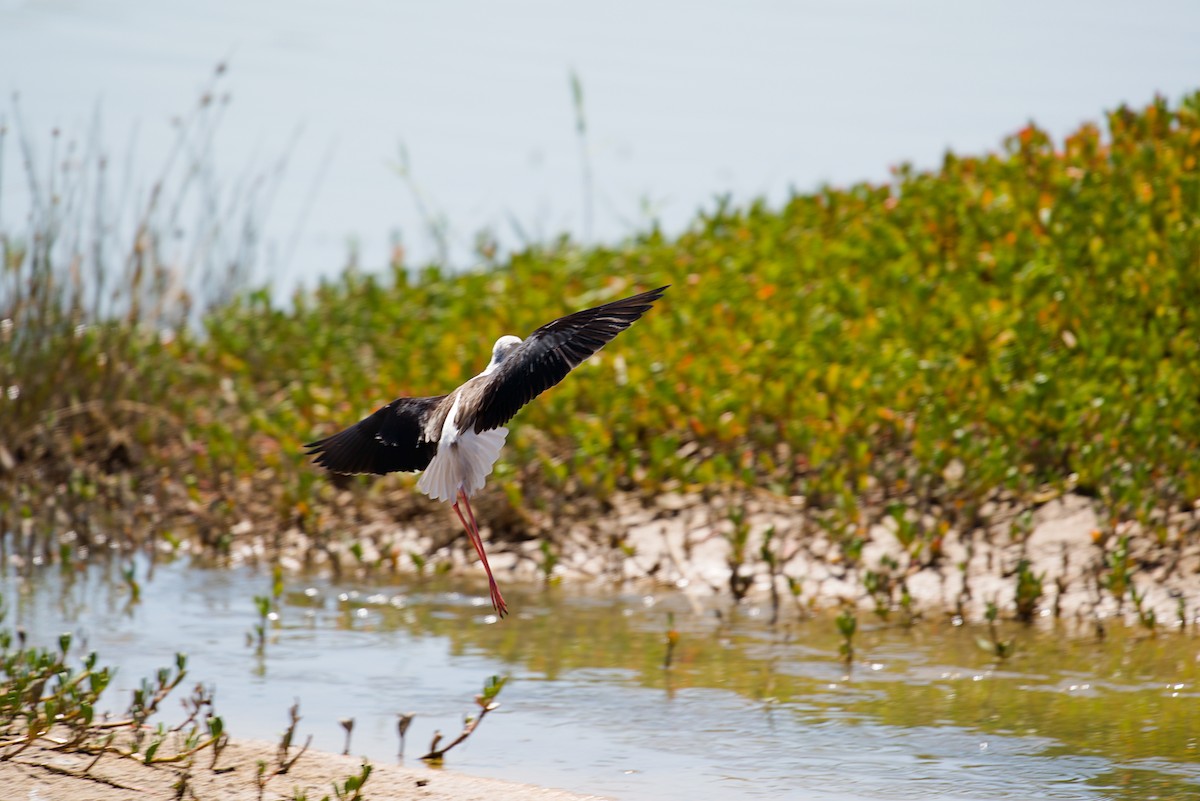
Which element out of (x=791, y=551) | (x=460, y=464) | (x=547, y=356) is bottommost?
(x=791, y=551)

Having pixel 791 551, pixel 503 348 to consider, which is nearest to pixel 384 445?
pixel 503 348

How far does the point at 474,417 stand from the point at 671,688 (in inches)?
53.7

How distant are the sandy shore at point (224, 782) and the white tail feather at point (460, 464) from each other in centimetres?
85

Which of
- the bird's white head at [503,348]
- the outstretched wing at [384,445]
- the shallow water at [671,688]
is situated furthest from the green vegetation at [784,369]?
the bird's white head at [503,348]

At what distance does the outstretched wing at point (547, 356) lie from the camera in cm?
429

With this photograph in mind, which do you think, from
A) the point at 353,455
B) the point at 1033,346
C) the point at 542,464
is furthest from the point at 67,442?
the point at 1033,346

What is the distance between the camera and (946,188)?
9688 mm

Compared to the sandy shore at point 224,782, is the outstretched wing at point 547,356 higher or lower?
higher

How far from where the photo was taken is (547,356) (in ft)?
14.2

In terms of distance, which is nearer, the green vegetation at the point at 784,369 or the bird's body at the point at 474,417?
the bird's body at the point at 474,417

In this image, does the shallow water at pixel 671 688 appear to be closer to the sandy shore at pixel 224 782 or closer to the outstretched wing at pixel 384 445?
the sandy shore at pixel 224 782

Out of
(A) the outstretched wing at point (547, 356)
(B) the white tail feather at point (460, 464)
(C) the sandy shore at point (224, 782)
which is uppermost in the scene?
(A) the outstretched wing at point (547, 356)

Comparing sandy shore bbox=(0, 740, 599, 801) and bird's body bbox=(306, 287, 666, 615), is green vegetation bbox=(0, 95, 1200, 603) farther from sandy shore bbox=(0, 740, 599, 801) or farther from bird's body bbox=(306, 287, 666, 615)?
sandy shore bbox=(0, 740, 599, 801)

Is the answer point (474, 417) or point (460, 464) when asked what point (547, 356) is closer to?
point (474, 417)
